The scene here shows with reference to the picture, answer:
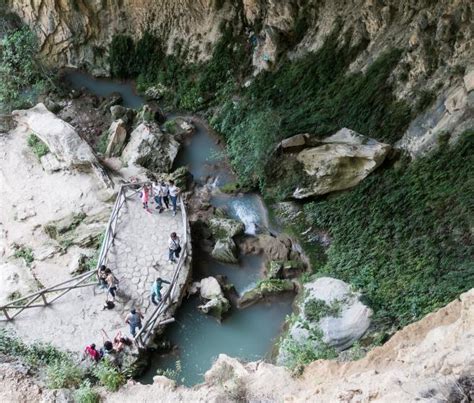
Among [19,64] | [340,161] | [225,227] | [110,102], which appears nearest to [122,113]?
[110,102]

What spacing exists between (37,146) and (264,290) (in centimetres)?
1080

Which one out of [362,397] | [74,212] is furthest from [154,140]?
[362,397]

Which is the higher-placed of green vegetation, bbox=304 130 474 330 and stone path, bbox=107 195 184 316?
green vegetation, bbox=304 130 474 330

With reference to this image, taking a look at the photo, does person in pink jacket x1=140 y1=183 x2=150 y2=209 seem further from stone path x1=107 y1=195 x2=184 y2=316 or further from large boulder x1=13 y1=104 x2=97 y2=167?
large boulder x1=13 y1=104 x2=97 y2=167

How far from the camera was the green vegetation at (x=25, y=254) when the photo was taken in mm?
17566

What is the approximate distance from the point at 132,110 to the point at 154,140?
10.3 ft

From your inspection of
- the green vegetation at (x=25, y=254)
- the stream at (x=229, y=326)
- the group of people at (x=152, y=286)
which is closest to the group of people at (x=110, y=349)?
the group of people at (x=152, y=286)

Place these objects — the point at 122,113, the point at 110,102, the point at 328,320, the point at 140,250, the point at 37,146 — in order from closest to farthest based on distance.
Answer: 1. the point at 328,320
2. the point at 140,250
3. the point at 37,146
4. the point at 122,113
5. the point at 110,102

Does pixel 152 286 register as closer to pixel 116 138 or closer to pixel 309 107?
pixel 116 138

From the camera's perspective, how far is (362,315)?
47.4ft

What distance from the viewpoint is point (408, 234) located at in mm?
16109

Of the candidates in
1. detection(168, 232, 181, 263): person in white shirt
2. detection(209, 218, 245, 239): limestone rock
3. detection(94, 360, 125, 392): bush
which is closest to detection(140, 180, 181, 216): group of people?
detection(209, 218, 245, 239): limestone rock

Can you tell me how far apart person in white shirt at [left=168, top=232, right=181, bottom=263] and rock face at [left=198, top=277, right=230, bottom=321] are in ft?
3.77

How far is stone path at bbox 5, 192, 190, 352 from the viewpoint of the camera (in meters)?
15.3
